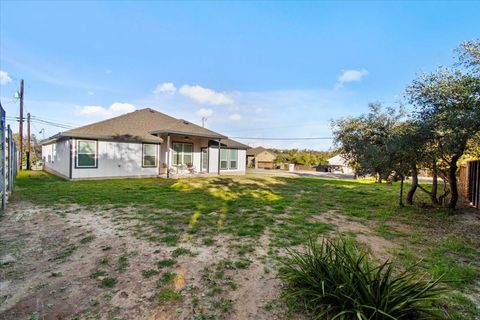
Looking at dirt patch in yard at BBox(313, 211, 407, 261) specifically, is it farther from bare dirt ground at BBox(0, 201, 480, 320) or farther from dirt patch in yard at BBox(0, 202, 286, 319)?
dirt patch in yard at BBox(0, 202, 286, 319)

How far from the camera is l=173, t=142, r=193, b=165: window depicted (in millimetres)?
17547

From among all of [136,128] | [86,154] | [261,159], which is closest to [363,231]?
[86,154]

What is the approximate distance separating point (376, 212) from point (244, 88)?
64.5 feet

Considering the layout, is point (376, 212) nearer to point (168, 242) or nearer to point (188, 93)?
point (168, 242)

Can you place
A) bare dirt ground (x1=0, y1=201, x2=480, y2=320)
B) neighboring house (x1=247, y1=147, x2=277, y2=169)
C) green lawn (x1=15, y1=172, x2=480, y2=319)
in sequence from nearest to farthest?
bare dirt ground (x1=0, y1=201, x2=480, y2=320)
green lawn (x1=15, y1=172, x2=480, y2=319)
neighboring house (x1=247, y1=147, x2=277, y2=169)

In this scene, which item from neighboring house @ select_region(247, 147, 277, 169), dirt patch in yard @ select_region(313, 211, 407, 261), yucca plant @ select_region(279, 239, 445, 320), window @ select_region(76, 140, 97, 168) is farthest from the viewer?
neighboring house @ select_region(247, 147, 277, 169)

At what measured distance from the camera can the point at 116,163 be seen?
1459 cm

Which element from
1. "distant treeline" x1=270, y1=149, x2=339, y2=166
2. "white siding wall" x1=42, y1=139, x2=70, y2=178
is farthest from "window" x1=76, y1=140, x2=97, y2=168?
"distant treeline" x1=270, y1=149, x2=339, y2=166

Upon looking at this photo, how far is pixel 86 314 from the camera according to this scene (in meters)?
2.30

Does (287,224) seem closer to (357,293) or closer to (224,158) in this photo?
(357,293)

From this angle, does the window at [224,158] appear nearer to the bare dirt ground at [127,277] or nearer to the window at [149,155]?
the window at [149,155]

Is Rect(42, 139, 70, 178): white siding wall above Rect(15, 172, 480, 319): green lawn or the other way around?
Result: above

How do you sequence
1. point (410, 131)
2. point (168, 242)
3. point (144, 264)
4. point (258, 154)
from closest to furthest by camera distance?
1. point (144, 264)
2. point (168, 242)
3. point (410, 131)
4. point (258, 154)

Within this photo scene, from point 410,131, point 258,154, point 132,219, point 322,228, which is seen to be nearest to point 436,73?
point 410,131
